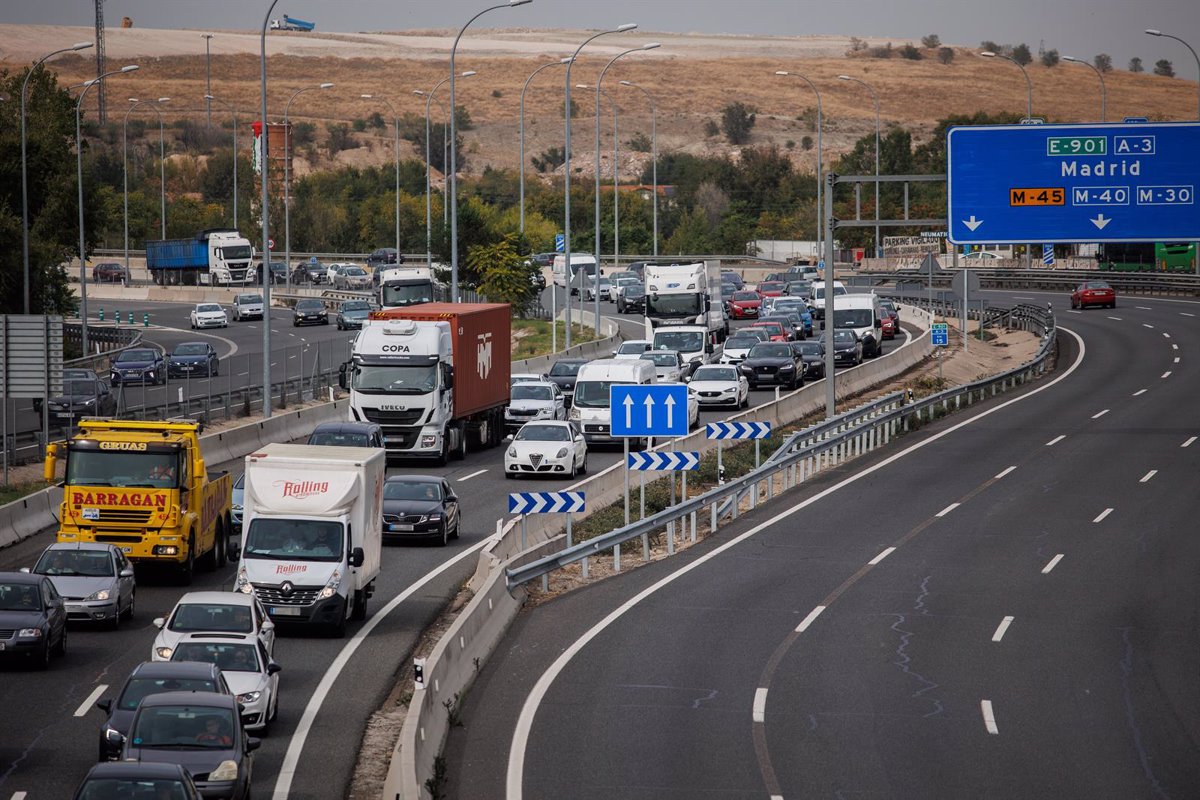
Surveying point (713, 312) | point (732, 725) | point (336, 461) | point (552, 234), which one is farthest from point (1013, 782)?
point (552, 234)

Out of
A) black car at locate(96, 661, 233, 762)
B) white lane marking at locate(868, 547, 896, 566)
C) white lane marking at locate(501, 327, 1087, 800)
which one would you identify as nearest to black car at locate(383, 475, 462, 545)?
white lane marking at locate(501, 327, 1087, 800)

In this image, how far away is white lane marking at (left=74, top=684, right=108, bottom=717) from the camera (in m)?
20.2

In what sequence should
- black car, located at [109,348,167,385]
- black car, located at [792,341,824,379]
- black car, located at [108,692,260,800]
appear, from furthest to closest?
black car, located at [792,341,824,379] < black car, located at [109,348,167,385] < black car, located at [108,692,260,800]

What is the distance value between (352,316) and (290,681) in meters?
60.4

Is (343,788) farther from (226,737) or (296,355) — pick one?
(296,355)

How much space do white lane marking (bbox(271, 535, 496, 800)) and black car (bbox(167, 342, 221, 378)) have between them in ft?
101

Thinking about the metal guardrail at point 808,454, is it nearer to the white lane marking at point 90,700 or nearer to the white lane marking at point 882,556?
the white lane marking at point 882,556

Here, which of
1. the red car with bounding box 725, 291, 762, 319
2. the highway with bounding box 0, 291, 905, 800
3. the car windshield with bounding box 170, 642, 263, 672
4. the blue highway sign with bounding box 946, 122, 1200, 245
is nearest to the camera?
the highway with bounding box 0, 291, 905, 800

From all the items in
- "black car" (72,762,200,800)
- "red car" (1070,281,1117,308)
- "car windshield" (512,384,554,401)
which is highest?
"red car" (1070,281,1117,308)

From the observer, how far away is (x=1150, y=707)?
67.3ft

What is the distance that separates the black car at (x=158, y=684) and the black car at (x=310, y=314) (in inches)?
2758

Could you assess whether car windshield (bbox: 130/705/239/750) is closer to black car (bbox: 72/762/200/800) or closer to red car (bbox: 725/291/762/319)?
black car (bbox: 72/762/200/800)

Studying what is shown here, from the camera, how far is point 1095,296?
3383 inches

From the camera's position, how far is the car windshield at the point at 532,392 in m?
48.7
